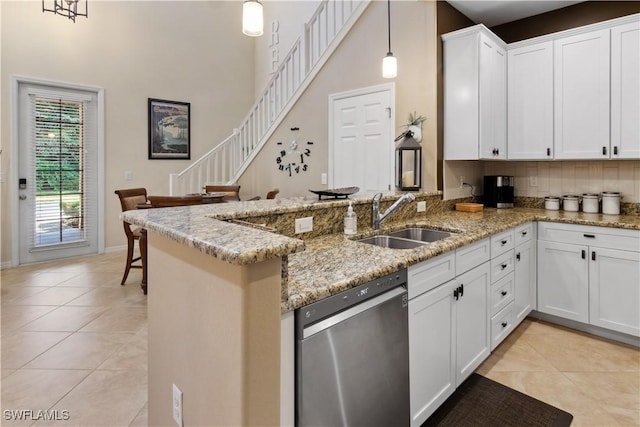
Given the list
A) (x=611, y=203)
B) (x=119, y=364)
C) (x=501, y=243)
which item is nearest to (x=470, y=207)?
(x=501, y=243)

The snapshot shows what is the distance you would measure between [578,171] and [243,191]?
14.7 feet

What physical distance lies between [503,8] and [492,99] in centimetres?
92

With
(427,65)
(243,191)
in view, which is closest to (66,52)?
(243,191)

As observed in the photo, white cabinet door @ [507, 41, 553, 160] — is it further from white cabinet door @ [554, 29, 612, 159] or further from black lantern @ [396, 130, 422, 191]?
black lantern @ [396, 130, 422, 191]

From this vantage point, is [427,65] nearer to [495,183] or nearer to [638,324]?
[495,183]

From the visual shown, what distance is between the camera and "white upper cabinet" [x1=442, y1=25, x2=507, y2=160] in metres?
3.15

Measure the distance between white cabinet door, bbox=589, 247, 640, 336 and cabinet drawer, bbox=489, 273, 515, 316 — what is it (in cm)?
67

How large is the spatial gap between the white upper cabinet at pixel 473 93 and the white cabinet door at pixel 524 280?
883mm

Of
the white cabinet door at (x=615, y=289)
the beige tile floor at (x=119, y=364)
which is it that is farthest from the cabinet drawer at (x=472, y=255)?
the white cabinet door at (x=615, y=289)

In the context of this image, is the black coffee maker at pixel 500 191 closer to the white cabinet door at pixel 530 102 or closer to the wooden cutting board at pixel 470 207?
the white cabinet door at pixel 530 102

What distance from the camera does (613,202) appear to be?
10.4ft

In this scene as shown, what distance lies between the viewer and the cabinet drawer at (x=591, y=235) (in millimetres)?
2674

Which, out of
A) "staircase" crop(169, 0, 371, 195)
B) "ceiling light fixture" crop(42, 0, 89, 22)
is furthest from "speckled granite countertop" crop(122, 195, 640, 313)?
"ceiling light fixture" crop(42, 0, 89, 22)

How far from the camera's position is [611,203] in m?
3.16
